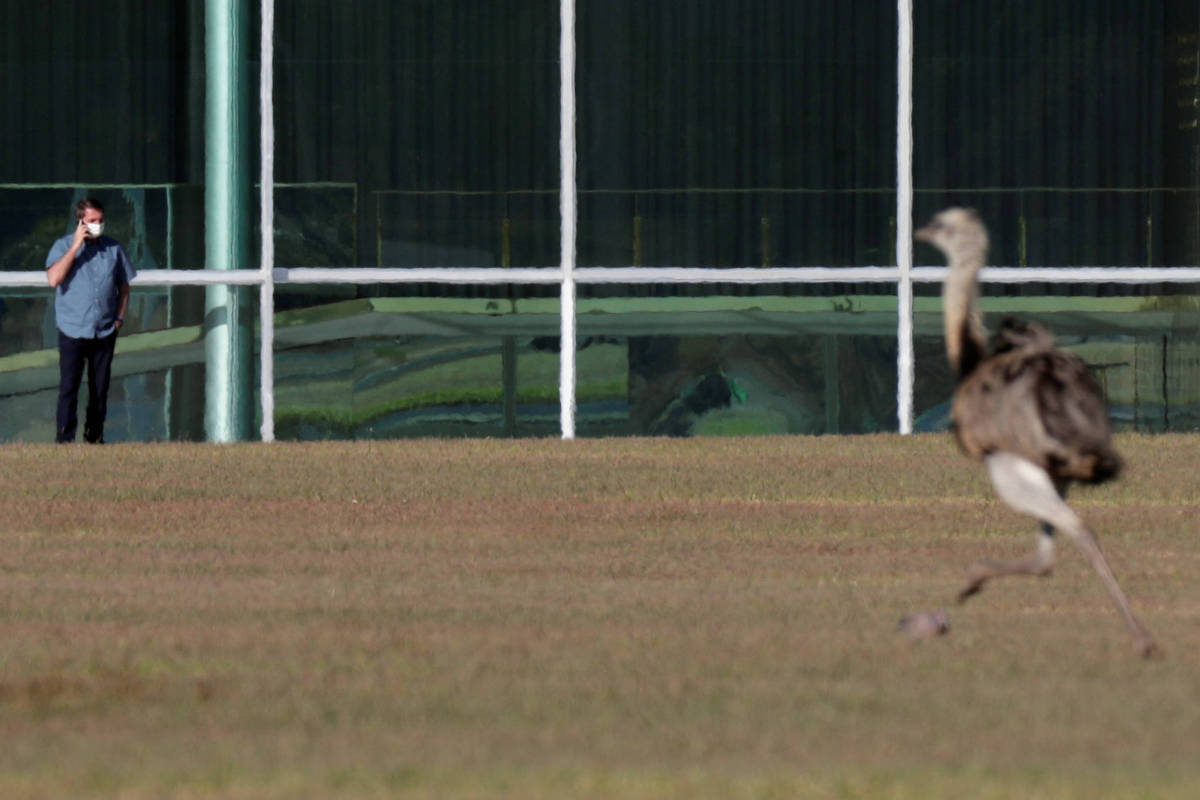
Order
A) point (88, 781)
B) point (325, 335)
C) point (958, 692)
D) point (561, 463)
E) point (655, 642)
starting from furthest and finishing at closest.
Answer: point (325, 335), point (561, 463), point (655, 642), point (958, 692), point (88, 781)

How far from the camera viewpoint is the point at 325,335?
20.0 meters

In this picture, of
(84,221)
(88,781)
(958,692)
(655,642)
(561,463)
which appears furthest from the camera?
(84,221)

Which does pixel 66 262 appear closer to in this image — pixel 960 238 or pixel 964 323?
pixel 960 238

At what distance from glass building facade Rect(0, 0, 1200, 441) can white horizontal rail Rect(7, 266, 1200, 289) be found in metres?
0.07

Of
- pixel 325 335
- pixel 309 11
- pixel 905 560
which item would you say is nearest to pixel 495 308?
pixel 325 335

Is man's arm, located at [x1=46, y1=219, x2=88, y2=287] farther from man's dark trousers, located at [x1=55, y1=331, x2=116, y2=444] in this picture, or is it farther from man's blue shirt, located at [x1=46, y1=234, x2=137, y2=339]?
man's dark trousers, located at [x1=55, y1=331, x2=116, y2=444]

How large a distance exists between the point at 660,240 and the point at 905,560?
779cm

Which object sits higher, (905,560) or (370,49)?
(370,49)

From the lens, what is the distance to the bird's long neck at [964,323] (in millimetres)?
9547

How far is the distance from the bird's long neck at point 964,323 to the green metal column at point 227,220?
35.8 ft

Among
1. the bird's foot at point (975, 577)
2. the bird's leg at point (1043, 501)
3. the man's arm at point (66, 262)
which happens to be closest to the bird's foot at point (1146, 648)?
the bird's leg at point (1043, 501)

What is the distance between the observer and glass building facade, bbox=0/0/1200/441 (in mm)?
19844

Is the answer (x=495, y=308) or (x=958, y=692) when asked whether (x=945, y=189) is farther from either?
(x=958, y=692)

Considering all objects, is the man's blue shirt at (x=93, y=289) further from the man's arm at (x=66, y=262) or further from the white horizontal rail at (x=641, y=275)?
the white horizontal rail at (x=641, y=275)
